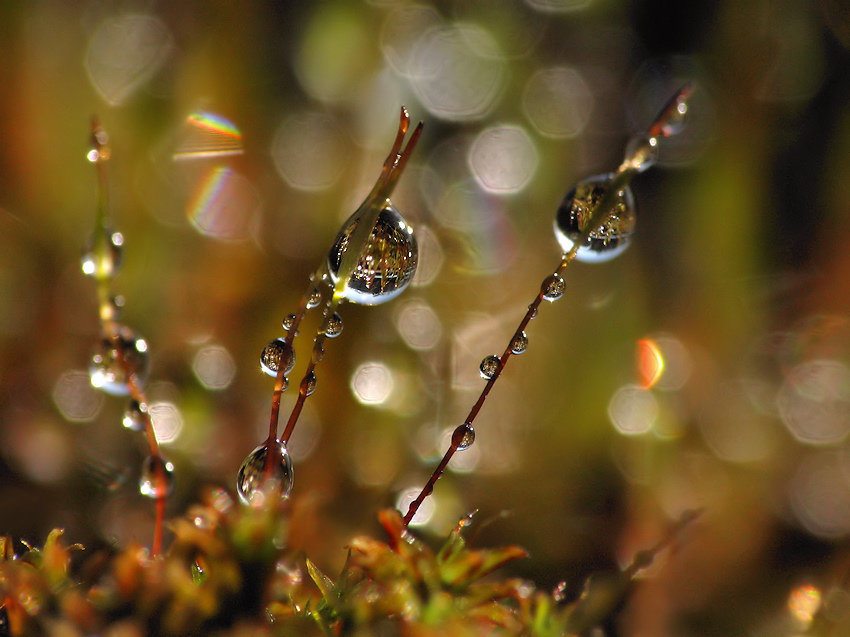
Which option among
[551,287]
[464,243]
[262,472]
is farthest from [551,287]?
[464,243]

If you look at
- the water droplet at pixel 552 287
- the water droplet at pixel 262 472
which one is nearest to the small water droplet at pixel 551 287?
the water droplet at pixel 552 287

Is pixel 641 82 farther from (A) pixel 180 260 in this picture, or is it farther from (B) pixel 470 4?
(A) pixel 180 260

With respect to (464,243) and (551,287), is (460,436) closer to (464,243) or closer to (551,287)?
(551,287)

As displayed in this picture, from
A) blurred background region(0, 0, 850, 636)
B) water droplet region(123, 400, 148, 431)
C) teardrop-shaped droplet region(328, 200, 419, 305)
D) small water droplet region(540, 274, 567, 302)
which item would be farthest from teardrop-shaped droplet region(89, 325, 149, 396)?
blurred background region(0, 0, 850, 636)

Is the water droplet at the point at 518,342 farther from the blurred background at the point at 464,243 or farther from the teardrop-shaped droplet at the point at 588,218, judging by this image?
the blurred background at the point at 464,243

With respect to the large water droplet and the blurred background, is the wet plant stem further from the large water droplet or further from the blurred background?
the blurred background

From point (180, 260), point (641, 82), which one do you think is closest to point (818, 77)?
point (641, 82)
